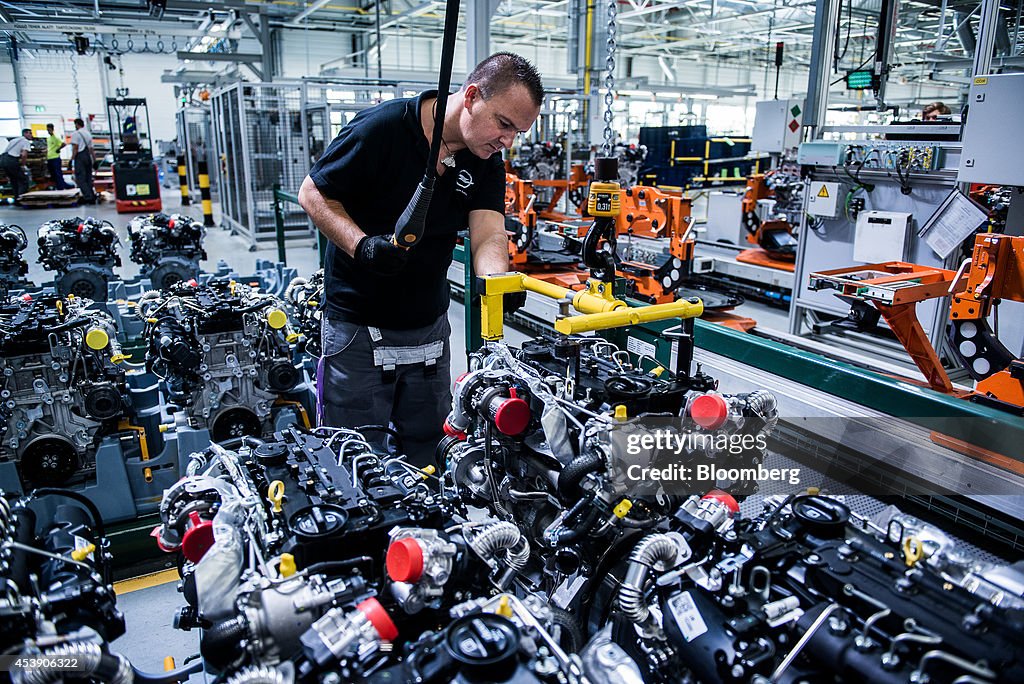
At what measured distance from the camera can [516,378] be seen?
7.02ft

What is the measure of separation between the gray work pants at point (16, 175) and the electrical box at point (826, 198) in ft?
53.2

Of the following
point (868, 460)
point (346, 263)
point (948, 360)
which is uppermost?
point (346, 263)

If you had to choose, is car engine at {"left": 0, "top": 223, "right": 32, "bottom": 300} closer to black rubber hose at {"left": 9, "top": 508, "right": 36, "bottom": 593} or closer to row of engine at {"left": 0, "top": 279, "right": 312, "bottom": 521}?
row of engine at {"left": 0, "top": 279, "right": 312, "bottom": 521}

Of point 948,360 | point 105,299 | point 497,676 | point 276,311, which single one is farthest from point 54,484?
point 948,360

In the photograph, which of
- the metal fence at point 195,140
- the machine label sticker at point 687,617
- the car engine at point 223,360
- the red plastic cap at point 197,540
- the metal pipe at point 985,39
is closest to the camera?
the machine label sticker at point 687,617

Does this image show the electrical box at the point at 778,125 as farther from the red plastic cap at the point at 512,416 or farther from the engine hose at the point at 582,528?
the engine hose at the point at 582,528

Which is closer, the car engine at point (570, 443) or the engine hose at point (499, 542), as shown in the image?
the engine hose at point (499, 542)

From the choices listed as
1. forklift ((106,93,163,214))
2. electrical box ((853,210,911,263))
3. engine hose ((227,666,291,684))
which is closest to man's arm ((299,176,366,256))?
engine hose ((227,666,291,684))

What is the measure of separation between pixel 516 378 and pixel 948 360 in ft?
16.9

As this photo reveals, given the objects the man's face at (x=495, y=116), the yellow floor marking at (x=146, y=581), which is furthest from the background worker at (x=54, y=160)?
the man's face at (x=495, y=116)

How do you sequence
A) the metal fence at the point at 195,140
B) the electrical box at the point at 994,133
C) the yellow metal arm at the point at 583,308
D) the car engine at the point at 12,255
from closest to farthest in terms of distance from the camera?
the yellow metal arm at the point at 583,308 < the electrical box at the point at 994,133 < the car engine at the point at 12,255 < the metal fence at the point at 195,140

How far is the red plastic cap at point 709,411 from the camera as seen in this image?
1838 millimetres

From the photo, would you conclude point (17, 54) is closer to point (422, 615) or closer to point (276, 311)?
point (276, 311)

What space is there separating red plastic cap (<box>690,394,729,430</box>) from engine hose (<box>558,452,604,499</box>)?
0.28 metres
